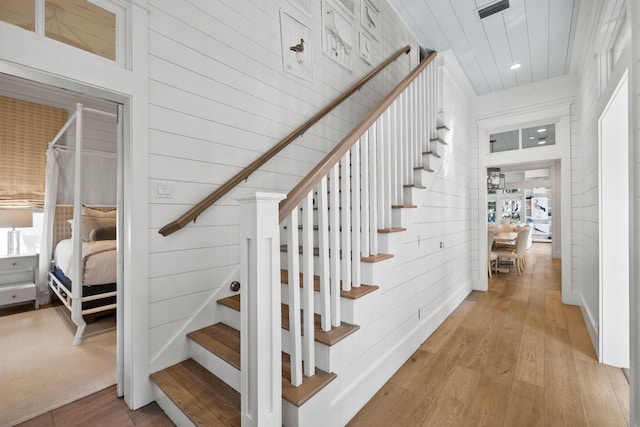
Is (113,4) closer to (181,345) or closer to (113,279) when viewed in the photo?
(181,345)

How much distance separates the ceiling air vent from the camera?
2816 mm

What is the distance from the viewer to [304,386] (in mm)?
1389

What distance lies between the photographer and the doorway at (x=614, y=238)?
7.25 feet

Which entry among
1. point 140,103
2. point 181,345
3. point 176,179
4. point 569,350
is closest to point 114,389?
point 181,345

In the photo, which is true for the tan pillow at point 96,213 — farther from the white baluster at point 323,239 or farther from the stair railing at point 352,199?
the white baluster at point 323,239

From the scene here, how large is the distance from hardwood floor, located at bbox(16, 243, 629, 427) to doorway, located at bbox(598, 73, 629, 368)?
0.21 metres

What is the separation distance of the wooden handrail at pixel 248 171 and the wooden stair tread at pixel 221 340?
733 mm

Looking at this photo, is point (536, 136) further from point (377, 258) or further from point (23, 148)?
point (23, 148)

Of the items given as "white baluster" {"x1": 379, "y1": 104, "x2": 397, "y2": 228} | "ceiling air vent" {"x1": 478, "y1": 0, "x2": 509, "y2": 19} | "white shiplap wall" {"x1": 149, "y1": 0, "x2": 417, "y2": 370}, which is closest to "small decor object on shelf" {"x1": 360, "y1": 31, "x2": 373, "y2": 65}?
"white shiplap wall" {"x1": 149, "y1": 0, "x2": 417, "y2": 370}

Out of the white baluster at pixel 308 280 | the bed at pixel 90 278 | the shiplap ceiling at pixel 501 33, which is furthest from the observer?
the shiplap ceiling at pixel 501 33

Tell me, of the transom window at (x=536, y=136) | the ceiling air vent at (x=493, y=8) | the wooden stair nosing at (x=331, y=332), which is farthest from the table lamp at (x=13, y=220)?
the transom window at (x=536, y=136)

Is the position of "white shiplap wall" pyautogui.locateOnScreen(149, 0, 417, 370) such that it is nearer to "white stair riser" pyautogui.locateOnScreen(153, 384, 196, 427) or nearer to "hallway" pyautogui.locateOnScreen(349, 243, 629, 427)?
"white stair riser" pyautogui.locateOnScreen(153, 384, 196, 427)

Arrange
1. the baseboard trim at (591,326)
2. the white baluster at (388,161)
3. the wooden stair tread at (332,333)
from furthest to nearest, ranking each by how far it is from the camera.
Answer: the baseboard trim at (591,326)
the white baluster at (388,161)
the wooden stair tread at (332,333)

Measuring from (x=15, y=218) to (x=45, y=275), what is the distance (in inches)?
31.6
